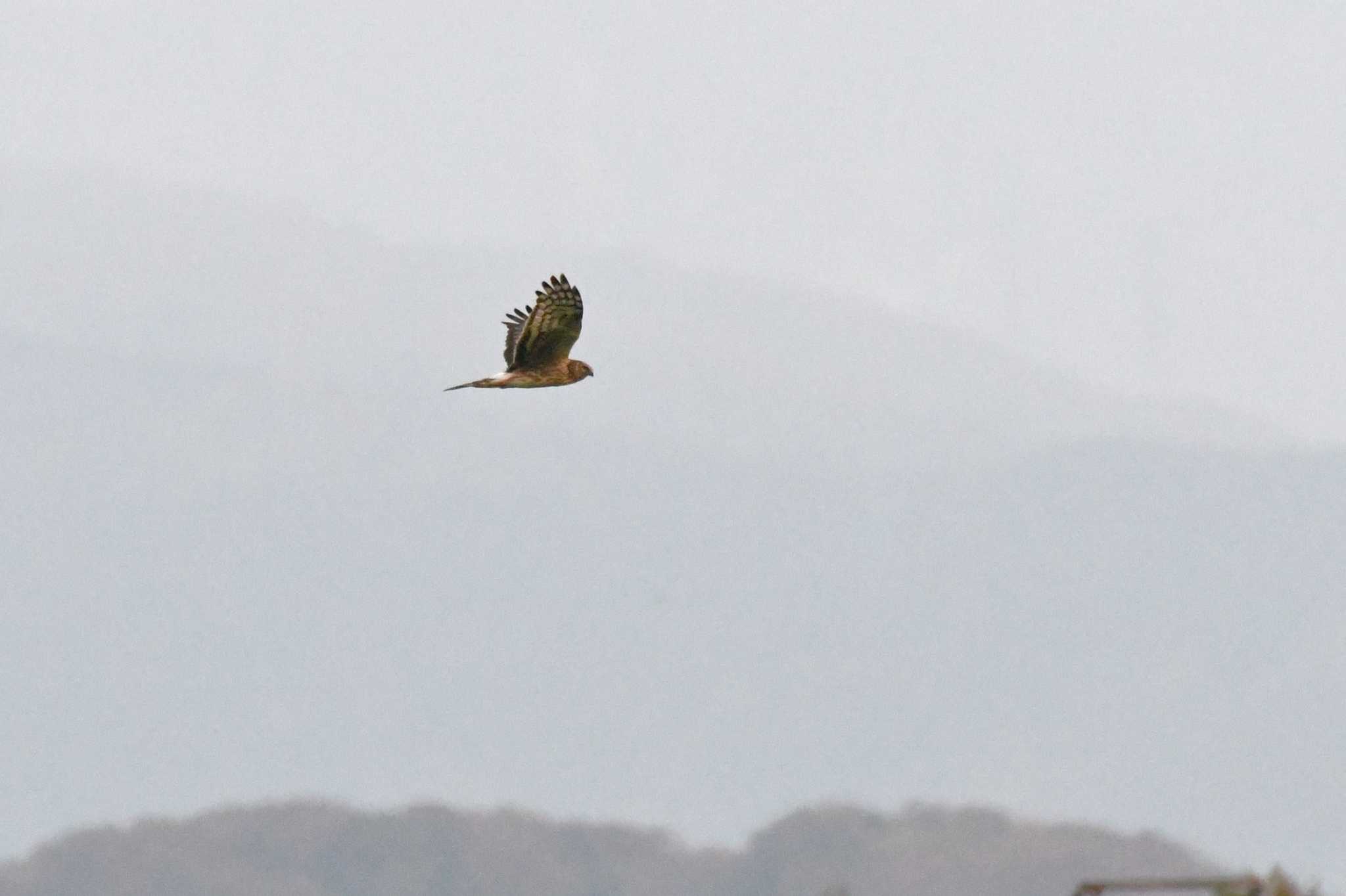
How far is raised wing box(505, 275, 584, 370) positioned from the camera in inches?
1935

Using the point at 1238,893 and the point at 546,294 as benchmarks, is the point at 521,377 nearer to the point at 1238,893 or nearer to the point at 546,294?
the point at 546,294

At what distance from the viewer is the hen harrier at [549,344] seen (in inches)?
1938

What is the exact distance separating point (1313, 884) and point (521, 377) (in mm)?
34483

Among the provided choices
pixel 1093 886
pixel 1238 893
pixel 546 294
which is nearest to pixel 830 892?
pixel 1093 886

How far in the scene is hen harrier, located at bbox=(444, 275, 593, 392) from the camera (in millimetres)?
49219

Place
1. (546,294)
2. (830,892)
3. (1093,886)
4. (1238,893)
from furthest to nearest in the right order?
(546,294), (830,892), (1093,886), (1238,893)

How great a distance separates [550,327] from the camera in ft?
163

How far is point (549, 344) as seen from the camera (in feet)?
164

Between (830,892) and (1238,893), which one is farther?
(830,892)

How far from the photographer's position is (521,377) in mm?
50188

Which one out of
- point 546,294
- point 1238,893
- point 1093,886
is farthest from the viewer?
point 546,294

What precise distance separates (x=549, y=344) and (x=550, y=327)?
21.7 inches

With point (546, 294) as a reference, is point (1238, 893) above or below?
below

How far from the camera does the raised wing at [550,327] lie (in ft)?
161
